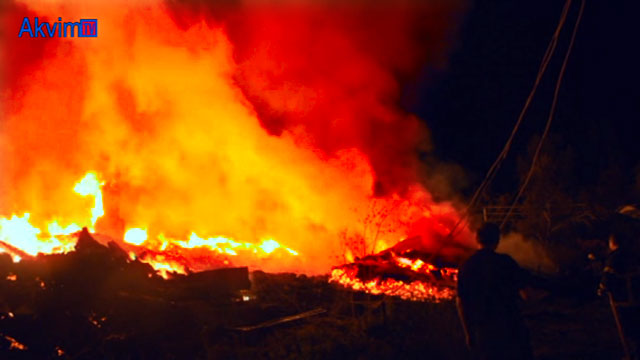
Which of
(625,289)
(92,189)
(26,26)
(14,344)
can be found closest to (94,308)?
(14,344)

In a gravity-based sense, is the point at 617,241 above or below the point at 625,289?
above

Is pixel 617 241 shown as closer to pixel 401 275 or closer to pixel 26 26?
pixel 401 275

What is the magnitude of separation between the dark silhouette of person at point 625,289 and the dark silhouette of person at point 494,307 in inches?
75.9

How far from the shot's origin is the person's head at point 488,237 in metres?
4.36

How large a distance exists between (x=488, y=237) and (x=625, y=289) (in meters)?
2.45

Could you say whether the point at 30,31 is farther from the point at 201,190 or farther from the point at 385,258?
the point at 385,258

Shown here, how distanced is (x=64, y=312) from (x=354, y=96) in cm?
1383

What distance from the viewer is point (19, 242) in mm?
13031

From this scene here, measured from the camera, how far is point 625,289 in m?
5.77

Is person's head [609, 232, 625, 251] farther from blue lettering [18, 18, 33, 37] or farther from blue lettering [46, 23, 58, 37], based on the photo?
blue lettering [18, 18, 33, 37]

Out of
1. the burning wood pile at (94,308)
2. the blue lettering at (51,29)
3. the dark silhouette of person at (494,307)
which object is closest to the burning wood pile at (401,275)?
the burning wood pile at (94,308)

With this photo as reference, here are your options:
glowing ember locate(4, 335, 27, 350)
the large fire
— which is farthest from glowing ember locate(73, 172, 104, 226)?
glowing ember locate(4, 335, 27, 350)

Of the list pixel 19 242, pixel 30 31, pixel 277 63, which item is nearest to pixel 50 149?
pixel 30 31

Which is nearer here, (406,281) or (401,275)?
(406,281)
